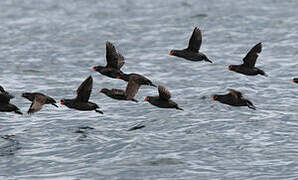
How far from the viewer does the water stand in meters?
17.7

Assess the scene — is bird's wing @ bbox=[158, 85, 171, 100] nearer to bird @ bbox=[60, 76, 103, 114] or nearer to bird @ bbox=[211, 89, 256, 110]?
bird @ bbox=[211, 89, 256, 110]

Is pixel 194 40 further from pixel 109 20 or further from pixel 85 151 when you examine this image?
pixel 109 20

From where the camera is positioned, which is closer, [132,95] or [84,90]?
[132,95]

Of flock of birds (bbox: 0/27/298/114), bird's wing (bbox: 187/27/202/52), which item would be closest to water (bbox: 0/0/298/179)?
flock of birds (bbox: 0/27/298/114)

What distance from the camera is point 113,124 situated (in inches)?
871

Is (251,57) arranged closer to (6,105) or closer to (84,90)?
(84,90)

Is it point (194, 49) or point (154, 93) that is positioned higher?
point (194, 49)

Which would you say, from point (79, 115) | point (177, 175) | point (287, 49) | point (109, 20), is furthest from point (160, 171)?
point (109, 20)

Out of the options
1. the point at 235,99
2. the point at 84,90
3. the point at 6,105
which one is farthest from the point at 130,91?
the point at 6,105

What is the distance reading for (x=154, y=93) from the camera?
88.7 ft

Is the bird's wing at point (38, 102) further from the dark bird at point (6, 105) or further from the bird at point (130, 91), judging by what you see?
the bird at point (130, 91)

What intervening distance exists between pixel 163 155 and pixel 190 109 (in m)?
6.22

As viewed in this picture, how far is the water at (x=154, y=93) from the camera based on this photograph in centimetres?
1770

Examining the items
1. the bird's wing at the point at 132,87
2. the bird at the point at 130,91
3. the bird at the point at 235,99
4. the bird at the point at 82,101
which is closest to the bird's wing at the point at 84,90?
the bird at the point at 82,101
